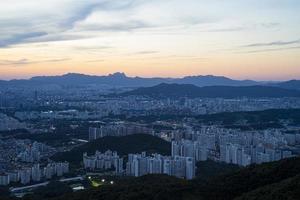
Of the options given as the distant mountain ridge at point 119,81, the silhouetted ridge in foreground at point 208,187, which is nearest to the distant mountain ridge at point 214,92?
the distant mountain ridge at point 119,81

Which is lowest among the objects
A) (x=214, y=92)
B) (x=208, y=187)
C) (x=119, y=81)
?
(x=208, y=187)

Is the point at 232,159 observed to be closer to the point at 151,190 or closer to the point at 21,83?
the point at 151,190

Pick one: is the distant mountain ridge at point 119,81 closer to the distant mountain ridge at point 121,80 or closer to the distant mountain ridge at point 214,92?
the distant mountain ridge at point 121,80

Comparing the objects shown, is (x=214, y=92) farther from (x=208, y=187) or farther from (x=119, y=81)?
(x=208, y=187)

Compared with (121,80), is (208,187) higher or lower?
lower

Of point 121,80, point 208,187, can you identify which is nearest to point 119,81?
point 121,80

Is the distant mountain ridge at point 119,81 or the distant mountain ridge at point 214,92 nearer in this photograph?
the distant mountain ridge at point 214,92

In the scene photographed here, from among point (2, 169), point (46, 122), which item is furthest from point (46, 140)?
point (46, 122)

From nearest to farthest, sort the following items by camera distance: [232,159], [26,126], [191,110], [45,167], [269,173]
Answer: [269,173] → [45,167] → [232,159] → [26,126] → [191,110]

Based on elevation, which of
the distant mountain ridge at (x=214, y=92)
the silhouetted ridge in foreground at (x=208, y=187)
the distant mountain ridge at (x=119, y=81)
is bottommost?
the silhouetted ridge in foreground at (x=208, y=187)
